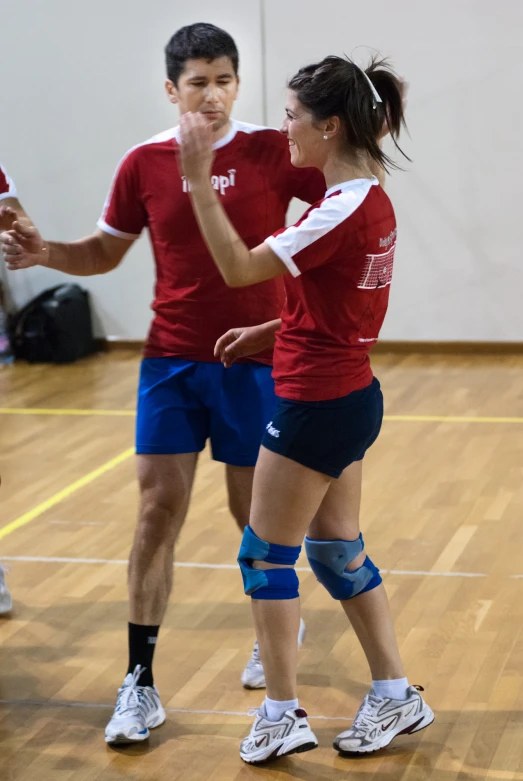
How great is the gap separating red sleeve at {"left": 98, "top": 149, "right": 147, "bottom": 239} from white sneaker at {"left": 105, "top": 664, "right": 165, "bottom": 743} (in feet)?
3.80

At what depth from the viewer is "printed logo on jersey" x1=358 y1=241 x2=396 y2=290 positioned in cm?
243

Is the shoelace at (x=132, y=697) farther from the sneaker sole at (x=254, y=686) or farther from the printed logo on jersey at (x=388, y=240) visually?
the printed logo on jersey at (x=388, y=240)

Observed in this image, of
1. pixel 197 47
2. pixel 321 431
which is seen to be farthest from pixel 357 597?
pixel 197 47

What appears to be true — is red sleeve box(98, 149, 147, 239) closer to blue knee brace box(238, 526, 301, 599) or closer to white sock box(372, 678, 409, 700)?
blue knee brace box(238, 526, 301, 599)

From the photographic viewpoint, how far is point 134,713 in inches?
112

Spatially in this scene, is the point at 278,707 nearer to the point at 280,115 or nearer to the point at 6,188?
the point at 6,188

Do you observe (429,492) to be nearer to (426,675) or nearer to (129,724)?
(426,675)

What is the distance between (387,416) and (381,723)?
11.6 feet

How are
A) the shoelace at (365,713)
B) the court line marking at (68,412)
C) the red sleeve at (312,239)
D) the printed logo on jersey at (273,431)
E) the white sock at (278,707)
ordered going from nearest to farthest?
the red sleeve at (312,239)
the printed logo on jersey at (273,431)
the white sock at (278,707)
the shoelace at (365,713)
the court line marking at (68,412)

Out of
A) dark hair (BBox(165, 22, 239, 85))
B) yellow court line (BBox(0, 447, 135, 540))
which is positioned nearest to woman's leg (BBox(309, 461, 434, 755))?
dark hair (BBox(165, 22, 239, 85))

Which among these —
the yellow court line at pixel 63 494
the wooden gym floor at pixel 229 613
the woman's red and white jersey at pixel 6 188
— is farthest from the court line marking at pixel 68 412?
the woman's red and white jersey at pixel 6 188

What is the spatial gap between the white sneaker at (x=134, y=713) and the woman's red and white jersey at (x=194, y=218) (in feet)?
2.87

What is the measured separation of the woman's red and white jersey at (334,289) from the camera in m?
2.34

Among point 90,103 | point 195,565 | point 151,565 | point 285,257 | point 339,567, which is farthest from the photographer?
point 90,103
